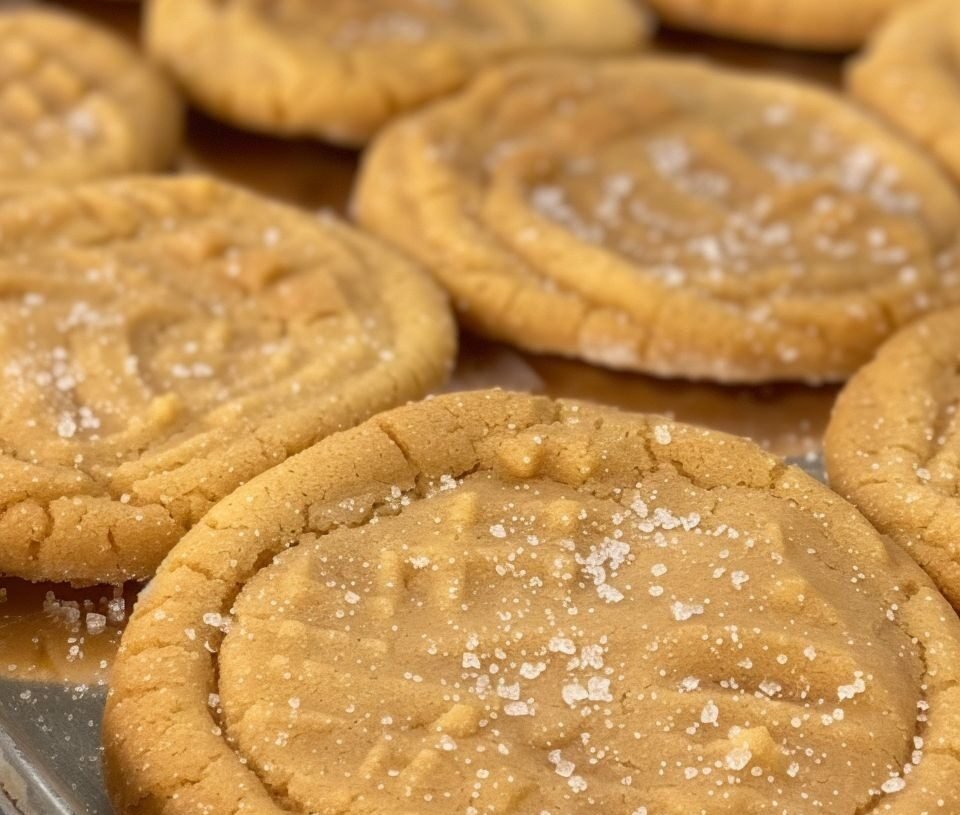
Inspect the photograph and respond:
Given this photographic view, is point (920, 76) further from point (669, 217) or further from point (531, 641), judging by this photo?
point (531, 641)

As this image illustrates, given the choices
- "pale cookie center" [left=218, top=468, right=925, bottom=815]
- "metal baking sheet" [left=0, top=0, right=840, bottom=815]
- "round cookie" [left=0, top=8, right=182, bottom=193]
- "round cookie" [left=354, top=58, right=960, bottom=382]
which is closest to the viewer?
"pale cookie center" [left=218, top=468, right=925, bottom=815]

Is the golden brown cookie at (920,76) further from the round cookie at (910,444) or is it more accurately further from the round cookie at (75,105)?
the round cookie at (75,105)

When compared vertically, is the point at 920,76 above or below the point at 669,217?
above

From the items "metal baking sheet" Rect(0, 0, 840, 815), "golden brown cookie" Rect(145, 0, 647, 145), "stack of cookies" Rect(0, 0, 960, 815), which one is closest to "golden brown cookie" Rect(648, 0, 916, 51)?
"metal baking sheet" Rect(0, 0, 840, 815)

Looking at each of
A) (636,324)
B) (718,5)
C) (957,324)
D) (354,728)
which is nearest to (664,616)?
(354,728)

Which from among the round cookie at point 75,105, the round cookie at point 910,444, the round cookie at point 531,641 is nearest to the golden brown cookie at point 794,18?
the round cookie at point 910,444

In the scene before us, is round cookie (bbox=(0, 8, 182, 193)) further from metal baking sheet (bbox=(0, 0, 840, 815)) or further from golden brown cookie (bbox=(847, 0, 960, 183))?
golden brown cookie (bbox=(847, 0, 960, 183))

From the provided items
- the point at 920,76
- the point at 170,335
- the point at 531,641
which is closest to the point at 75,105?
the point at 170,335
